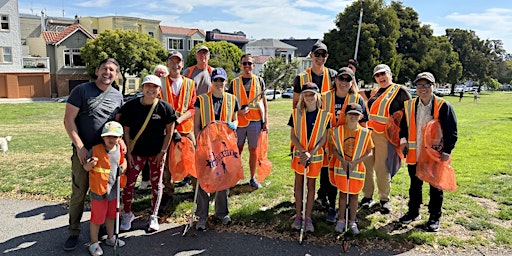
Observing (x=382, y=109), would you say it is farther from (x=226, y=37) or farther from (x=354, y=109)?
(x=226, y=37)

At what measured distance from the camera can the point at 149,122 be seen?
4902mm

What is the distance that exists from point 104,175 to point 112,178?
12 centimetres

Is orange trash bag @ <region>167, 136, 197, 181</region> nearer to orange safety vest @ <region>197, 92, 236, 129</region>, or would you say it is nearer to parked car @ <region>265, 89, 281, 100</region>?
orange safety vest @ <region>197, 92, 236, 129</region>

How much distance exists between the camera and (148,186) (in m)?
6.96

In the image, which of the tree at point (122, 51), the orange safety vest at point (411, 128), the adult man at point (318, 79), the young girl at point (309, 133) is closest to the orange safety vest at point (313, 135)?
the young girl at point (309, 133)

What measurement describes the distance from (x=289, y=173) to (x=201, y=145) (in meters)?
3.69

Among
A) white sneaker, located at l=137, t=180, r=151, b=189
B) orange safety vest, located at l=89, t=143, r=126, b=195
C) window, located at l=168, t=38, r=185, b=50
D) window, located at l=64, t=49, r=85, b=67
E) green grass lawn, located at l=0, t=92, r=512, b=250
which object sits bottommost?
green grass lawn, located at l=0, t=92, r=512, b=250

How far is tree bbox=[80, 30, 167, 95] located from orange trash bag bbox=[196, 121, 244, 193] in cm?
3633

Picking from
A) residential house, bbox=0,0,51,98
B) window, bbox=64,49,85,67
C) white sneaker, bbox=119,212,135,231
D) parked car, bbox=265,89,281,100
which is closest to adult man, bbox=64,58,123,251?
white sneaker, bbox=119,212,135,231

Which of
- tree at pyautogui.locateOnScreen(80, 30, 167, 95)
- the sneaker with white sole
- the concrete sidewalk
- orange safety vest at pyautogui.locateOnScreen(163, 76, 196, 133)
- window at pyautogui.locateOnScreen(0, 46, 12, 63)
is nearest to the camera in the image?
the sneaker with white sole

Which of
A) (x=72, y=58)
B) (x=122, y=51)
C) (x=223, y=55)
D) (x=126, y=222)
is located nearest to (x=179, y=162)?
(x=126, y=222)

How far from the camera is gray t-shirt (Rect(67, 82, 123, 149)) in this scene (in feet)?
14.3

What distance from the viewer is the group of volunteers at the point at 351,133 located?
495 centimetres

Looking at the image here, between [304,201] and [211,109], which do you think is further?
[211,109]
